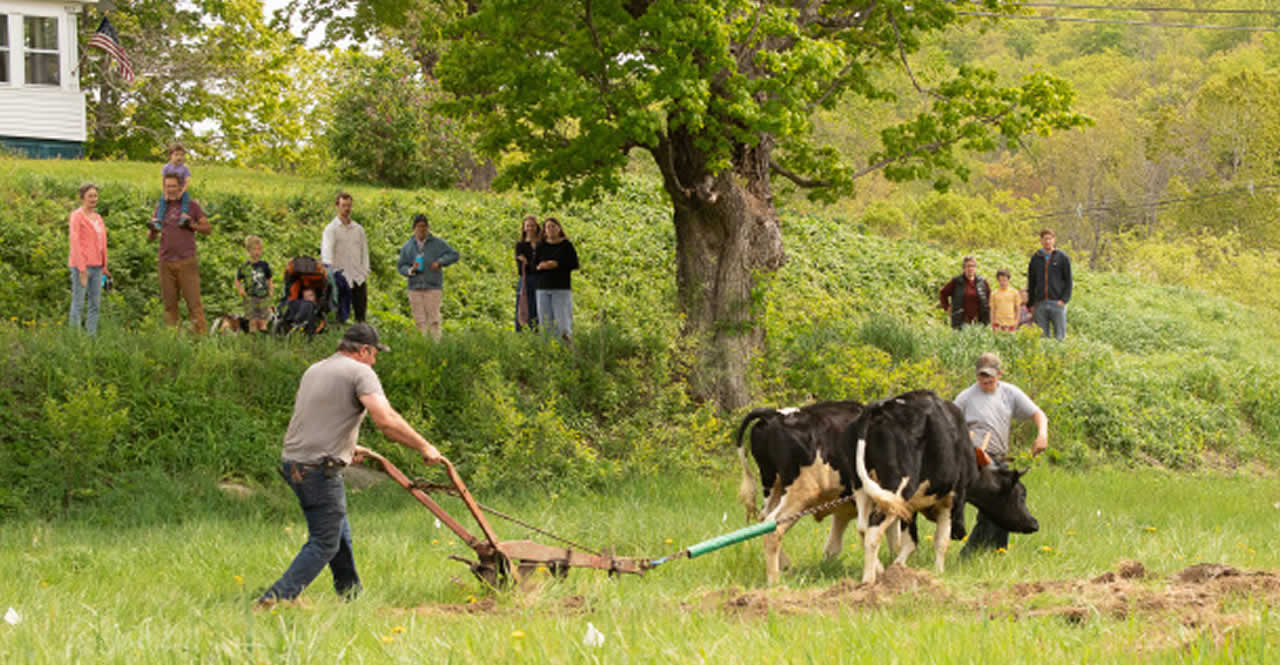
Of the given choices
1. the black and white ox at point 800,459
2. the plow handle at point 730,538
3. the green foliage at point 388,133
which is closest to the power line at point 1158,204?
the green foliage at point 388,133

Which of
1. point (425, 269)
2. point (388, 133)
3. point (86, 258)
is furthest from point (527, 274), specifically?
point (388, 133)

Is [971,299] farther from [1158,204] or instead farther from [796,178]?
[1158,204]

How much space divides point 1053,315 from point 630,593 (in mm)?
15359

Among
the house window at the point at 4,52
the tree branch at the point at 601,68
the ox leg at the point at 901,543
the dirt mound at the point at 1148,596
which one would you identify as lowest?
the ox leg at the point at 901,543

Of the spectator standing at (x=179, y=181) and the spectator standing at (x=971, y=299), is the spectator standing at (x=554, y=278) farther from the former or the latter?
the spectator standing at (x=971, y=299)

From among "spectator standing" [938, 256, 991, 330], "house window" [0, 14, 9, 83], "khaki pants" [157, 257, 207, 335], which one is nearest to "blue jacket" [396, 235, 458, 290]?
"khaki pants" [157, 257, 207, 335]


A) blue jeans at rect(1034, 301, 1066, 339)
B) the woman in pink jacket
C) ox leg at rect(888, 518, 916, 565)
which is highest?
the woman in pink jacket

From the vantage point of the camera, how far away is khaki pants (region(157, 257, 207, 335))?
1752cm

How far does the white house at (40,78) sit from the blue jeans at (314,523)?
2767cm

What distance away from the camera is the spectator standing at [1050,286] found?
22.1 m

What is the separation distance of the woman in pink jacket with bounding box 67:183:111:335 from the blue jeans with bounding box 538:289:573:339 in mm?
5770

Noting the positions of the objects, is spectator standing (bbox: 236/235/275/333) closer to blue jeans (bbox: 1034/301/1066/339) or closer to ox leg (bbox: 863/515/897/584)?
ox leg (bbox: 863/515/897/584)

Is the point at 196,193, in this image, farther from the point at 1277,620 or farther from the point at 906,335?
the point at 1277,620

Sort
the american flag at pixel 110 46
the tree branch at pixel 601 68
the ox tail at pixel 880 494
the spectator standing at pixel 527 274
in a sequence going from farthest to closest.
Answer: the american flag at pixel 110 46, the spectator standing at pixel 527 274, the tree branch at pixel 601 68, the ox tail at pixel 880 494
